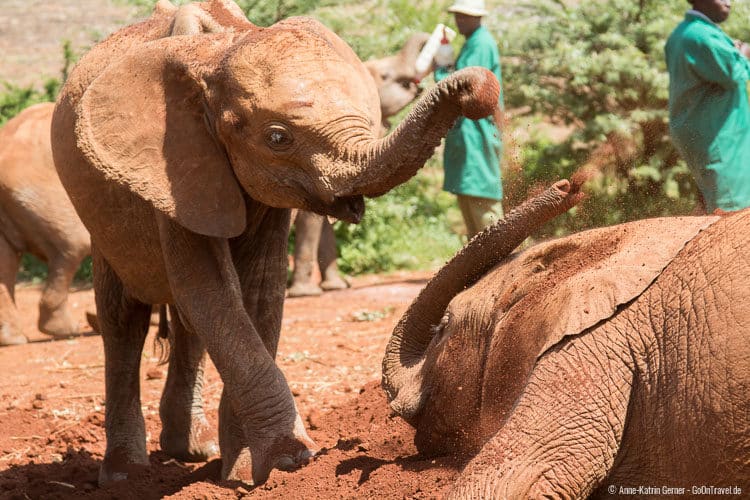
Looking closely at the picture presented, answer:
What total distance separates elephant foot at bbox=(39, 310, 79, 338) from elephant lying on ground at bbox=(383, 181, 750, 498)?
7807mm

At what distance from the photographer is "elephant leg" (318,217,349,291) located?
1288 cm

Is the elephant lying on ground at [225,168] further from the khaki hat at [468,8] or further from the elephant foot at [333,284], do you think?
the elephant foot at [333,284]

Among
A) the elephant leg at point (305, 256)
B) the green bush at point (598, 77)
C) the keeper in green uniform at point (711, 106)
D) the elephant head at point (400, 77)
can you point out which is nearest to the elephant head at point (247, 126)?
the keeper in green uniform at point (711, 106)

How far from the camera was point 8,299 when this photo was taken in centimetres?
1101

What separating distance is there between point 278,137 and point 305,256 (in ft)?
25.3

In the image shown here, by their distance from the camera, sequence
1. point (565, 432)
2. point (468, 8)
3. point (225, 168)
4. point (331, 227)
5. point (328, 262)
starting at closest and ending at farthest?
point (565, 432) < point (225, 168) < point (468, 8) < point (328, 262) < point (331, 227)

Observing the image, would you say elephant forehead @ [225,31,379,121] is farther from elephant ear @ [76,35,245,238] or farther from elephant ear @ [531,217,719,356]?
elephant ear @ [531,217,719,356]

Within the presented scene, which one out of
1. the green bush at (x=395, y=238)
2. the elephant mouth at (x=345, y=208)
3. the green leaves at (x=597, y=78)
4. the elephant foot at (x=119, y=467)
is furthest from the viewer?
the green bush at (x=395, y=238)

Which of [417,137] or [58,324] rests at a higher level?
[417,137]

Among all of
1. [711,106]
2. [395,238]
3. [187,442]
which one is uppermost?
[711,106]

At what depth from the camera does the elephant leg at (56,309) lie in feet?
35.8

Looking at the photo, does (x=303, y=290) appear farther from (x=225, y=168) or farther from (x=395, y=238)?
(x=225, y=168)

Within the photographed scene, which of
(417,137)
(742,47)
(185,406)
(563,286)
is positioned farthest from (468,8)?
(563,286)

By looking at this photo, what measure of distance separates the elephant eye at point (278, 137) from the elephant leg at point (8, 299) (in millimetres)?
6566
